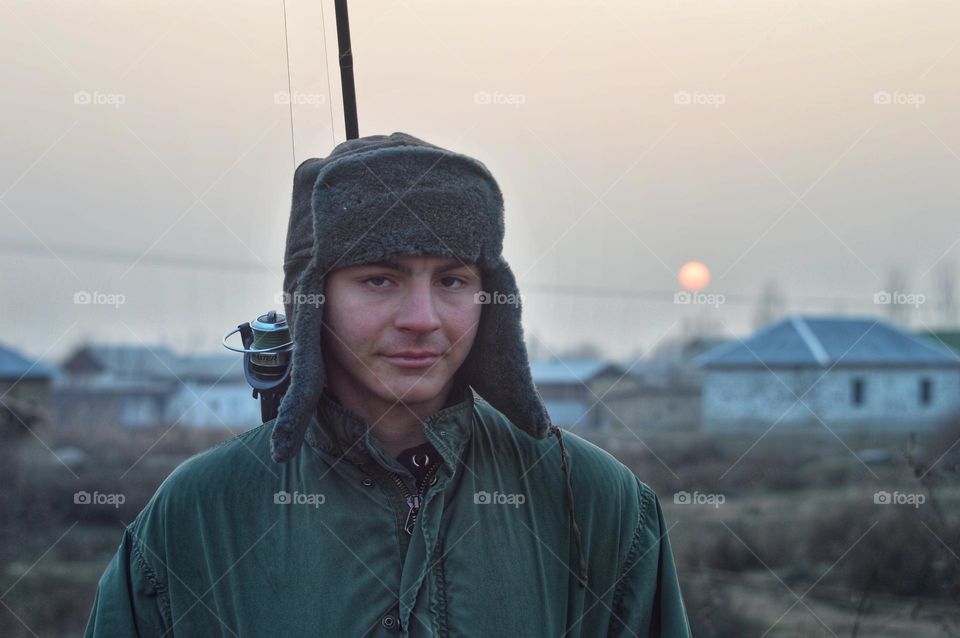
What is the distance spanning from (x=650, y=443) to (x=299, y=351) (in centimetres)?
2390

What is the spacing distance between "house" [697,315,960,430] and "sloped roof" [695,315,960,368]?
2 cm

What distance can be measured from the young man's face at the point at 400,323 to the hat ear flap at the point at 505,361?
135 millimetres

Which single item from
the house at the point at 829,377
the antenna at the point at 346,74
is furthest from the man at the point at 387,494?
the house at the point at 829,377

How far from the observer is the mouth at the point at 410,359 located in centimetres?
174

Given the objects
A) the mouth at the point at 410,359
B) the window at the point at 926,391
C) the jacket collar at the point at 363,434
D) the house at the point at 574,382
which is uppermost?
the mouth at the point at 410,359

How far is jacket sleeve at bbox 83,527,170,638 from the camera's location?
1751 mm

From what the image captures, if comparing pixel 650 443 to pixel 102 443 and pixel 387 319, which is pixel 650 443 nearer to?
pixel 102 443

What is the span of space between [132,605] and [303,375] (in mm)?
535

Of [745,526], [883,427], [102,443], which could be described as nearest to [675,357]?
[883,427]

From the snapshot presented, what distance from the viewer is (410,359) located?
174cm

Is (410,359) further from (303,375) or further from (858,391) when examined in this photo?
(858,391)

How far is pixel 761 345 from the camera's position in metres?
26.5

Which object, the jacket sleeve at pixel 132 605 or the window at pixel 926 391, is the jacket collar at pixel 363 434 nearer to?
the jacket sleeve at pixel 132 605

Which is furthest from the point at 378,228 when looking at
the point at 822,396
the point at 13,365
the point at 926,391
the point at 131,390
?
the point at 926,391
